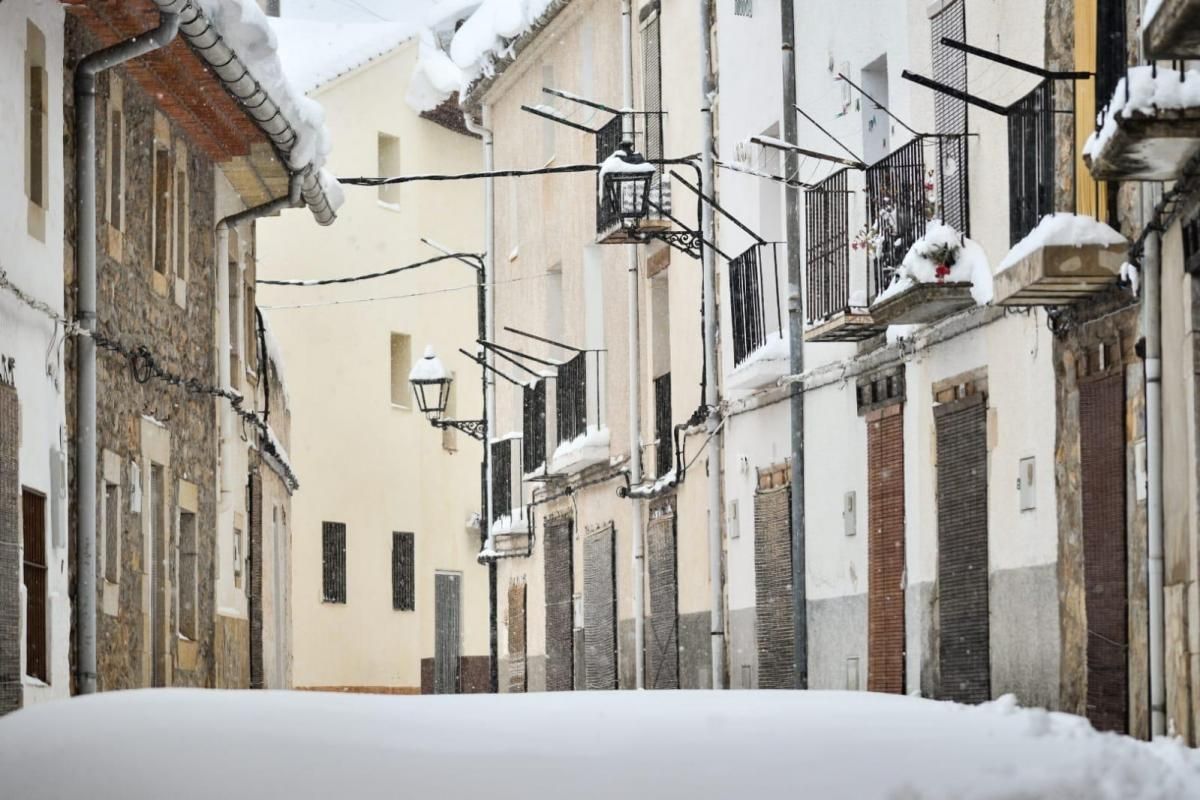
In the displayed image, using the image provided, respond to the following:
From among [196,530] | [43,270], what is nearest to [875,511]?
[196,530]

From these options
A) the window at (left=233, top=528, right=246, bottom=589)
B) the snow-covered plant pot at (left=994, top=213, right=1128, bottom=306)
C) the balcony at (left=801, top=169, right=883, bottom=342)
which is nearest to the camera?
the snow-covered plant pot at (left=994, top=213, right=1128, bottom=306)

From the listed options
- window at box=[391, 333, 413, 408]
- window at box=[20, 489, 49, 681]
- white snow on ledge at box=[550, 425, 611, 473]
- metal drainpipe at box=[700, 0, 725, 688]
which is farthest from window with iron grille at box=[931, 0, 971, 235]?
window at box=[391, 333, 413, 408]

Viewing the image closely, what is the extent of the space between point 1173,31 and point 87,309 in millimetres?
7924

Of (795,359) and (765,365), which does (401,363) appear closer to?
(765,365)

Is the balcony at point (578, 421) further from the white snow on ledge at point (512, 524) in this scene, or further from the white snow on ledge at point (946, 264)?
the white snow on ledge at point (946, 264)

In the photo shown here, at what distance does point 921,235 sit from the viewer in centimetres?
1672

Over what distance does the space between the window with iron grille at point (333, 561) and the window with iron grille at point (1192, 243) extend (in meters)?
25.8

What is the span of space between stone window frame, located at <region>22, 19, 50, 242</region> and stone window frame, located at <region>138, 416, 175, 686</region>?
3.31 meters

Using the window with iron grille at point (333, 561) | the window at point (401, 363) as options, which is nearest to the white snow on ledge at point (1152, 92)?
the window with iron grille at point (333, 561)

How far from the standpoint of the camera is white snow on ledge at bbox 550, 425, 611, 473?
2719 centimetres

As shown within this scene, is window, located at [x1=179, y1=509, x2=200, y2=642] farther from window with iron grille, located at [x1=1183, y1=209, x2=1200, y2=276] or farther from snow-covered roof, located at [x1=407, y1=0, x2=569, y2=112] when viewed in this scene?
snow-covered roof, located at [x1=407, y1=0, x2=569, y2=112]

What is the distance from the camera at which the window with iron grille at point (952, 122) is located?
16.6 m

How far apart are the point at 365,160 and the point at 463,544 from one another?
6711mm

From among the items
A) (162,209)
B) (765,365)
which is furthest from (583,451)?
(162,209)
